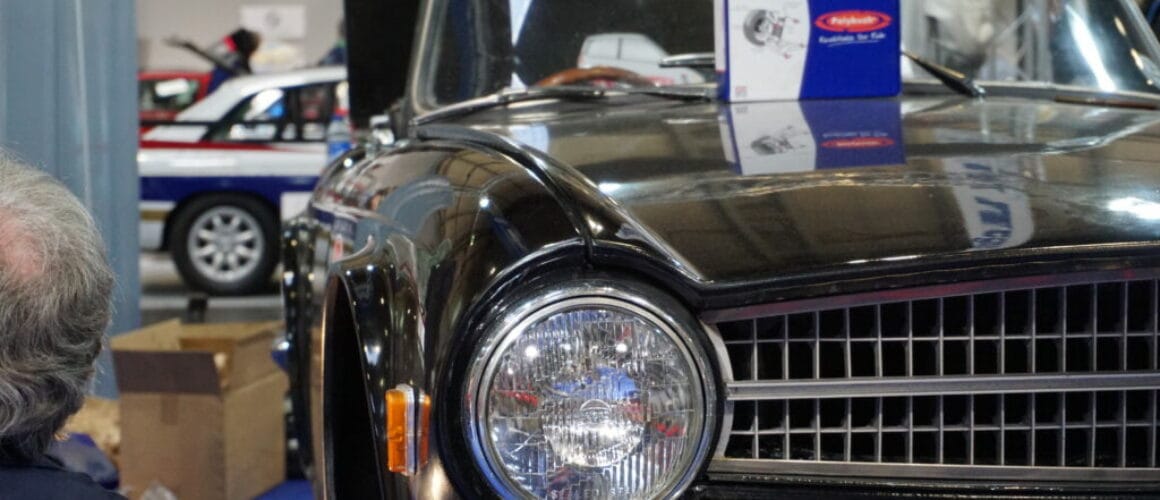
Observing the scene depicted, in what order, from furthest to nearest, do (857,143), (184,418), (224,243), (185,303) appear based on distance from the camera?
1. (224,243)
2. (185,303)
3. (184,418)
4. (857,143)

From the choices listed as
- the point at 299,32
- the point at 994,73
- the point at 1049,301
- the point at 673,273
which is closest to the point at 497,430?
the point at 673,273

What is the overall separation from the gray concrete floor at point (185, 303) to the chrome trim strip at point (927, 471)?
6698mm

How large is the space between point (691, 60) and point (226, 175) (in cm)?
653

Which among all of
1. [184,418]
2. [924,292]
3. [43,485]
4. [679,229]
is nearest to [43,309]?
[43,485]

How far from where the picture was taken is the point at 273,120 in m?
9.22

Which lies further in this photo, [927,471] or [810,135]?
[810,135]

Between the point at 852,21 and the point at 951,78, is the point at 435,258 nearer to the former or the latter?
the point at 852,21

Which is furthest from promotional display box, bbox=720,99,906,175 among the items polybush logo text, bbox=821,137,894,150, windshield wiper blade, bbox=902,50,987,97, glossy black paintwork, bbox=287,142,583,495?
glossy black paintwork, bbox=287,142,583,495

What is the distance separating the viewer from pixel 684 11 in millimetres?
3229

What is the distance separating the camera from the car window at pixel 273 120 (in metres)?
9.20

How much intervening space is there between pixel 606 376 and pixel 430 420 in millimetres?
205

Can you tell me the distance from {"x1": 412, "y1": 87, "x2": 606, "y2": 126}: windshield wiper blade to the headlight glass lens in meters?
1.29

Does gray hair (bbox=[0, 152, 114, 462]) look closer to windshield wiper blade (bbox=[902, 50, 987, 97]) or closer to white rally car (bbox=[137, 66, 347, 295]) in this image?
windshield wiper blade (bbox=[902, 50, 987, 97])

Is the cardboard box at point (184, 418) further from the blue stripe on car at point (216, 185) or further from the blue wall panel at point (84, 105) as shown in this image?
the blue stripe on car at point (216, 185)
